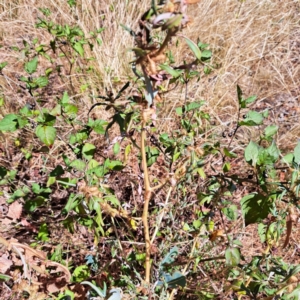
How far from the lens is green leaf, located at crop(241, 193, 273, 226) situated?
846 millimetres

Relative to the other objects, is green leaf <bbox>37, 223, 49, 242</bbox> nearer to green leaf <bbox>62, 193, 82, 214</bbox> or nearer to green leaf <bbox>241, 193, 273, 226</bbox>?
green leaf <bbox>62, 193, 82, 214</bbox>

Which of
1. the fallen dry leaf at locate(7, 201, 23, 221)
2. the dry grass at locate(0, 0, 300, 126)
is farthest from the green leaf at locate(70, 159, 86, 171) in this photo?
the dry grass at locate(0, 0, 300, 126)

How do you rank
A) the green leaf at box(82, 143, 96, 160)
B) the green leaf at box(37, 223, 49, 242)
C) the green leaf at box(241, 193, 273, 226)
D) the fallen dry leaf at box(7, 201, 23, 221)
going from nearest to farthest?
1. the green leaf at box(241, 193, 273, 226)
2. the green leaf at box(82, 143, 96, 160)
3. the green leaf at box(37, 223, 49, 242)
4. the fallen dry leaf at box(7, 201, 23, 221)

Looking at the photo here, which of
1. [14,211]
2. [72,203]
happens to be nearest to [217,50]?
[14,211]

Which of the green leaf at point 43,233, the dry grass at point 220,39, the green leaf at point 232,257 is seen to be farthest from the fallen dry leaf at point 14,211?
the green leaf at point 232,257

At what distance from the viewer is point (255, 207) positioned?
85 cm

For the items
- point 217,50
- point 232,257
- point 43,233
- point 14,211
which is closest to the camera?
point 232,257

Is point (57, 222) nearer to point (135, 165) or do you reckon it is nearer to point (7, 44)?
point (135, 165)

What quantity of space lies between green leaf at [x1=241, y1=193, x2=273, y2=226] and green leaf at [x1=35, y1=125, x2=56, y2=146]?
505mm

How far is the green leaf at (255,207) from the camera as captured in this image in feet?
2.78

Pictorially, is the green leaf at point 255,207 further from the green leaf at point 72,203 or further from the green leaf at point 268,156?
the green leaf at point 72,203

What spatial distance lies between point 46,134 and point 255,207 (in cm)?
55

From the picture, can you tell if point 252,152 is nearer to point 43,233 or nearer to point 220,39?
point 43,233

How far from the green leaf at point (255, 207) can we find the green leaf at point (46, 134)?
1.66 ft
